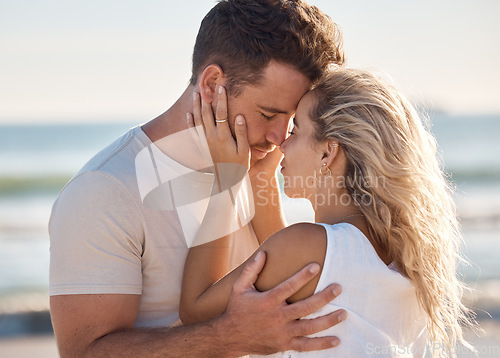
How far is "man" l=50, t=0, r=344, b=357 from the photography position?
91.2 inches

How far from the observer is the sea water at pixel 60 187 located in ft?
27.4

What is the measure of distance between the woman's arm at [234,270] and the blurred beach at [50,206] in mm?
3672

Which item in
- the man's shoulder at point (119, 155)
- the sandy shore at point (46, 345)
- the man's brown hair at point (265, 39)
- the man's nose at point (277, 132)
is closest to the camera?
the man's shoulder at point (119, 155)

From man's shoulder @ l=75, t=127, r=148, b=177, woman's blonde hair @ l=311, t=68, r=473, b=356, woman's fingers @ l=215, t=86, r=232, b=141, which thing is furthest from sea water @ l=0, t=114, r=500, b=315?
man's shoulder @ l=75, t=127, r=148, b=177

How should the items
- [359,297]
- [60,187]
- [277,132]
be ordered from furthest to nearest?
[60,187] → [277,132] → [359,297]

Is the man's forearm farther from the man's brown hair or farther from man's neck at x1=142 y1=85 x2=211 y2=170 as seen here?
the man's brown hair

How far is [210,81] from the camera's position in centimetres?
281

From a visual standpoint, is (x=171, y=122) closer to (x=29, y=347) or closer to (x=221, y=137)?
(x=221, y=137)

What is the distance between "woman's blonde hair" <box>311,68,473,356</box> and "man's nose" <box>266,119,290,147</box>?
264 millimetres

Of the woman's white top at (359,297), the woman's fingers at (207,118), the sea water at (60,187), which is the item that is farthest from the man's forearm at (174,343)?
the sea water at (60,187)

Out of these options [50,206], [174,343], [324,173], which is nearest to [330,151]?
[324,173]

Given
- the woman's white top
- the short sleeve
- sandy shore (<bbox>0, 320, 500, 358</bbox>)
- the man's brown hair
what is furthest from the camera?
sandy shore (<bbox>0, 320, 500, 358</bbox>)

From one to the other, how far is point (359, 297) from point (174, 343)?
2.45 feet

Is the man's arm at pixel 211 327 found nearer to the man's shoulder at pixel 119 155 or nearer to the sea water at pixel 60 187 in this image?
the man's shoulder at pixel 119 155
